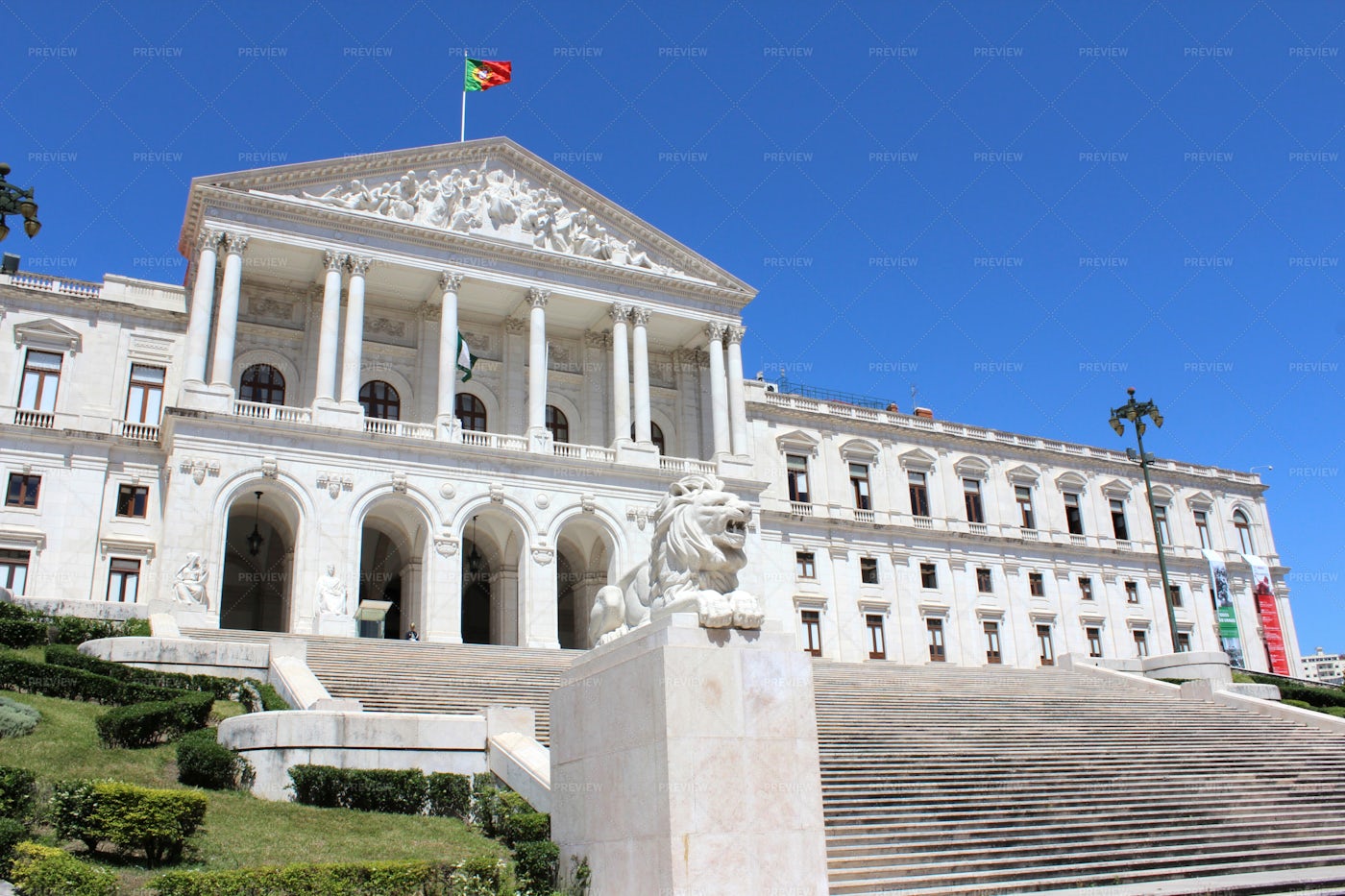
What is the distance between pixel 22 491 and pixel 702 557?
3188cm

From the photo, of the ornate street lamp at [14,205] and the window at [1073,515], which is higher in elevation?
the window at [1073,515]

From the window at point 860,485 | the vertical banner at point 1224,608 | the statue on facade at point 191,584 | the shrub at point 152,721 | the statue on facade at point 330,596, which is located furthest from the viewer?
the vertical banner at point 1224,608

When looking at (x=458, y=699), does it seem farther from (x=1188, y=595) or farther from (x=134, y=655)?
(x=1188, y=595)

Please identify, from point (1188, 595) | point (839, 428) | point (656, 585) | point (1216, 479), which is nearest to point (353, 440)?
point (839, 428)

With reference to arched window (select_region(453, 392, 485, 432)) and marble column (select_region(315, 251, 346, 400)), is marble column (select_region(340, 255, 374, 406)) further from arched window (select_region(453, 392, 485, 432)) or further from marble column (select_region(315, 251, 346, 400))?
arched window (select_region(453, 392, 485, 432))

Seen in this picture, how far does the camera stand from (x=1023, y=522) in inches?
2114

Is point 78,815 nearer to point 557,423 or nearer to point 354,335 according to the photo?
point 354,335

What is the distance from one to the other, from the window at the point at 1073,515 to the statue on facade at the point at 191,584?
4006 cm

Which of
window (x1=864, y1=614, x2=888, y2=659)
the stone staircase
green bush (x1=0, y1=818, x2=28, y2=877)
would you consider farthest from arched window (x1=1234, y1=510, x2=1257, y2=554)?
green bush (x1=0, y1=818, x2=28, y2=877)

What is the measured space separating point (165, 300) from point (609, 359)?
1648 centimetres

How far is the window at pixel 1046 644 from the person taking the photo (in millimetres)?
50688

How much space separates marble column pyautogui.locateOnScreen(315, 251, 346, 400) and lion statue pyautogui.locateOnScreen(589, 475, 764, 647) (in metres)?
27.5

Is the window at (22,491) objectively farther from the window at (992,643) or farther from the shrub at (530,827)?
the window at (992,643)

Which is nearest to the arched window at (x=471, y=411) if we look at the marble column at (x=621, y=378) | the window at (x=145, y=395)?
the marble column at (x=621, y=378)
